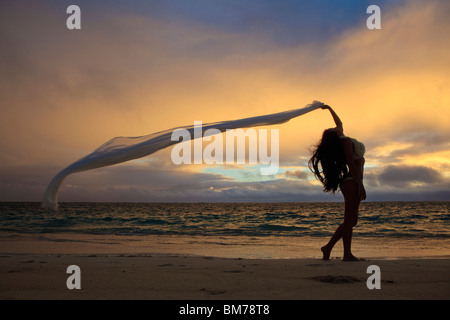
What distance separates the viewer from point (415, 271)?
5289mm

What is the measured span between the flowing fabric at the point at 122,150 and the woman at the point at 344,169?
1285 mm

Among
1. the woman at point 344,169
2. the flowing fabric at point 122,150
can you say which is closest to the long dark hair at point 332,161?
the woman at point 344,169

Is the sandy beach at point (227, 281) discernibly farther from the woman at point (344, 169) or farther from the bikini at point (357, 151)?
the bikini at point (357, 151)

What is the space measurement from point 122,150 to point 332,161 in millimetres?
3332

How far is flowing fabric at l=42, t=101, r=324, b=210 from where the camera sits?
4.66 metres

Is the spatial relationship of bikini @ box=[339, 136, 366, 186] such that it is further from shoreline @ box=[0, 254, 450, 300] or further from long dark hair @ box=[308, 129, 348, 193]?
shoreline @ box=[0, 254, 450, 300]

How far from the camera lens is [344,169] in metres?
6.12

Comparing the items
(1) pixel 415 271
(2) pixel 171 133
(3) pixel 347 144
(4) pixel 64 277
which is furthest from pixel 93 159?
(1) pixel 415 271

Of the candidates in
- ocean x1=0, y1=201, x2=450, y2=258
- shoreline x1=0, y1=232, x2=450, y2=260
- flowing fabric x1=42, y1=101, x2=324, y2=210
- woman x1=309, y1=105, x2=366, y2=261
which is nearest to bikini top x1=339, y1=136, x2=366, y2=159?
woman x1=309, y1=105, x2=366, y2=261

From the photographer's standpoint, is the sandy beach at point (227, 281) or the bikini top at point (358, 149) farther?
the bikini top at point (358, 149)

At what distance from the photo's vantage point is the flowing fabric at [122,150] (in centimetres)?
466
